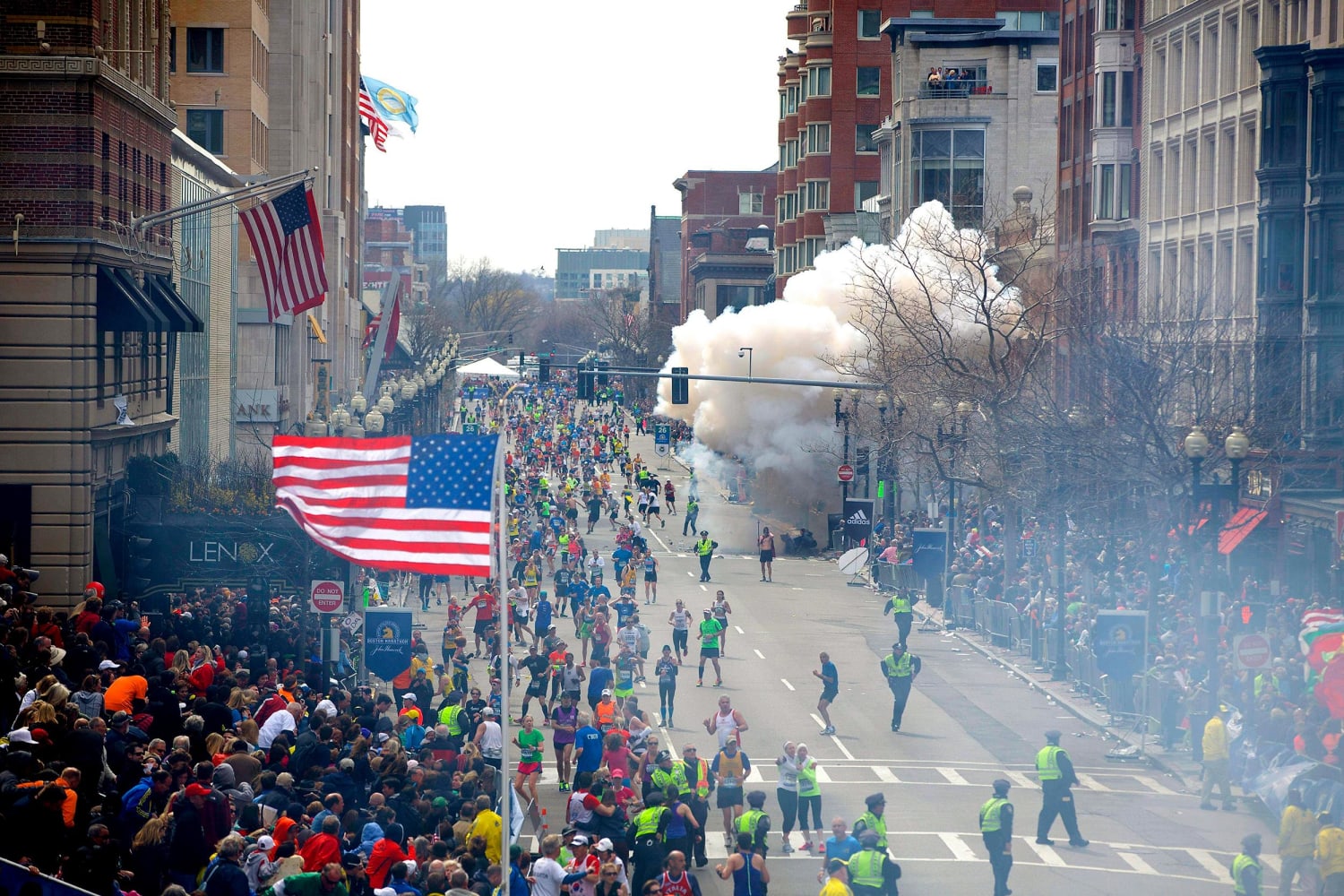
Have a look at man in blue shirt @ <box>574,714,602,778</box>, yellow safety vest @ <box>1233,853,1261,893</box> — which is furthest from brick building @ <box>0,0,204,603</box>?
yellow safety vest @ <box>1233,853,1261,893</box>

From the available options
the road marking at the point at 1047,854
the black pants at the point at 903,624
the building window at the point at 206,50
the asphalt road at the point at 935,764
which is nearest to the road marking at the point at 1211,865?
the asphalt road at the point at 935,764

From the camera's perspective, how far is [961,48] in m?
76.3

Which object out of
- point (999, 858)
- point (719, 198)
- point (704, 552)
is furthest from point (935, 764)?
point (719, 198)

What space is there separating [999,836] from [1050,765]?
2509mm

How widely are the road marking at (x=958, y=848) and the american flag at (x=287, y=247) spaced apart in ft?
45.1

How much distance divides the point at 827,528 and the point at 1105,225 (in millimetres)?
13370

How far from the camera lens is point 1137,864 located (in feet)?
64.0

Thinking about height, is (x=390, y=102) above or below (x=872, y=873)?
above

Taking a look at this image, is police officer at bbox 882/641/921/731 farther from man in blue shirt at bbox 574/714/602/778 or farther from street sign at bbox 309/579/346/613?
street sign at bbox 309/579/346/613

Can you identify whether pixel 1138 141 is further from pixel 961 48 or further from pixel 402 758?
pixel 402 758

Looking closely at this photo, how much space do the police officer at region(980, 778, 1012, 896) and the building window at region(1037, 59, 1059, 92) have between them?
60014 millimetres

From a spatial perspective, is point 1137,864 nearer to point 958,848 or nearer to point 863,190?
point 958,848

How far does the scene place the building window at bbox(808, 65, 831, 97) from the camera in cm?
8988

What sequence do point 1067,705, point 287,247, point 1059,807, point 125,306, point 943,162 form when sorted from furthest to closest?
point 943,162 → point 1067,705 → point 287,247 → point 125,306 → point 1059,807
